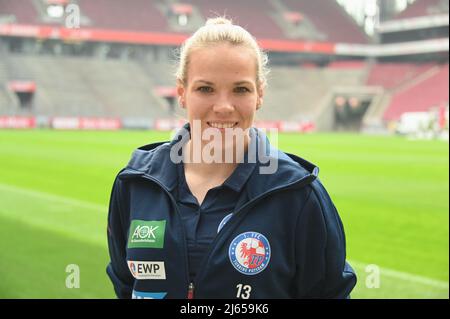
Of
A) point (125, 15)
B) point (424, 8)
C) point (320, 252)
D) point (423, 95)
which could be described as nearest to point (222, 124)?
point (320, 252)

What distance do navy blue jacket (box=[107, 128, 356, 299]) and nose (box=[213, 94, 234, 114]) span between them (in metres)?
0.14

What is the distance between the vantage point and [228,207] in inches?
61.9

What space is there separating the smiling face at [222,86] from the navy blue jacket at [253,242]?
0.12 m

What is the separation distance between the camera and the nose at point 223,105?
1.52 m

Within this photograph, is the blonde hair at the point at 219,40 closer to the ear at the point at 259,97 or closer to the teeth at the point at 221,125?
the ear at the point at 259,97

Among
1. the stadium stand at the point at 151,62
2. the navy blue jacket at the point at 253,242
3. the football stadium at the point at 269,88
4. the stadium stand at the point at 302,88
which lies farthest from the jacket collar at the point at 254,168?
the stadium stand at the point at 302,88

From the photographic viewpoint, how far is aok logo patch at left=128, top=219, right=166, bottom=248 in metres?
1.56

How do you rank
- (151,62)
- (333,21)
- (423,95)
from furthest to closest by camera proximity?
1. (151,62)
2. (333,21)
3. (423,95)

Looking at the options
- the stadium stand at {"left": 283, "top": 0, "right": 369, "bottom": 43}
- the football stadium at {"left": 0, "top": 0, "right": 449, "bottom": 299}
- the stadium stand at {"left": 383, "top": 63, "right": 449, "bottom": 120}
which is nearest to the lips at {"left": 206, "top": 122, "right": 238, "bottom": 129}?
the football stadium at {"left": 0, "top": 0, "right": 449, "bottom": 299}

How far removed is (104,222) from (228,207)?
509 centimetres

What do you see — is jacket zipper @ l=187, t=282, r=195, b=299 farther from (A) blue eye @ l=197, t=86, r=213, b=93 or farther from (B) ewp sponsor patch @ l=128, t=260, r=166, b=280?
(A) blue eye @ l=197, t=86, r=213, b=93

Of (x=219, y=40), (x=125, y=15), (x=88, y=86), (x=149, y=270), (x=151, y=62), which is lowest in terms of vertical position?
(x=88, y=86)

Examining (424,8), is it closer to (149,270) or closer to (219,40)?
(219,40)

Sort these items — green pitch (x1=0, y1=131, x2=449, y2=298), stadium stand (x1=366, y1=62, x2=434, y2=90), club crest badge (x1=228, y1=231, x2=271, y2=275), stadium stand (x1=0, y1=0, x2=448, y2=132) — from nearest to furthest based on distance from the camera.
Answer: club crest badge (x1=228, y1=231, x2=271, y2=275), green pitch (x1=0, y1=131, x2=449, y2=298), stadium stand (x1=0, y1=0, x2=448, y2=132), stadium stand (x1=366, y1=62, x2=434, y2=90)
